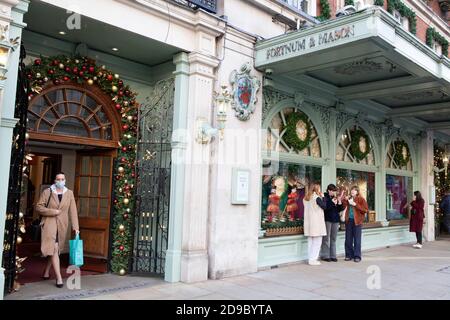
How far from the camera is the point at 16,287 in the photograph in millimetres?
5648

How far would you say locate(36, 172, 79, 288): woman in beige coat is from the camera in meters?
6.02

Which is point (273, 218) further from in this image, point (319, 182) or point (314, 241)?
point (319, 182)

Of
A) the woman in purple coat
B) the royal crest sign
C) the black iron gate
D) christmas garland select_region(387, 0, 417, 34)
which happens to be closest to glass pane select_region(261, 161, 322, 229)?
the royal crest sign

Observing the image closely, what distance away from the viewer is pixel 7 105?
15.9 ft

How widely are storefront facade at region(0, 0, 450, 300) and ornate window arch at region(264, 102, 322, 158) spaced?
0.03 meters

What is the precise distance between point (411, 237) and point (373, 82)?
21.8 feet

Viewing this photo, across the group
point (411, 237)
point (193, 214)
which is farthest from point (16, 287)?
point (411, 237)

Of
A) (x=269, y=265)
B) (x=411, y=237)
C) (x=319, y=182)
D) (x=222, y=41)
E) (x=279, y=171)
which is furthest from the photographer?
(x=411, y=237)

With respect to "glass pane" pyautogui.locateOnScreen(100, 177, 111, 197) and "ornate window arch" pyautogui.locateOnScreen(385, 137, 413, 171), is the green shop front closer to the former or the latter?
"ornate window arch" pyautogui.locateOnScreen(385, 137, 413, 171)

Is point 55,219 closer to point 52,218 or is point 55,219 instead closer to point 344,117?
point 52,218

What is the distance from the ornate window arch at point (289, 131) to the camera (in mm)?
8531

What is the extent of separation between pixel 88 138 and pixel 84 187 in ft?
4.03

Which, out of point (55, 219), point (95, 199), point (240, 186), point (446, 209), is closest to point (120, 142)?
point (95, 199)

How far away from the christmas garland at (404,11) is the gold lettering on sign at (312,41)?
22.8 ft
